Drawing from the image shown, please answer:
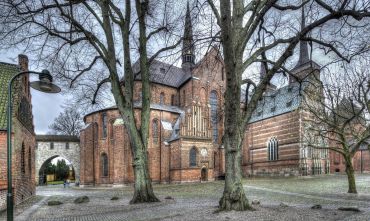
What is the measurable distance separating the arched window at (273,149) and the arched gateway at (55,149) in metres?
26.7

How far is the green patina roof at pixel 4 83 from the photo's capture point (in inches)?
516

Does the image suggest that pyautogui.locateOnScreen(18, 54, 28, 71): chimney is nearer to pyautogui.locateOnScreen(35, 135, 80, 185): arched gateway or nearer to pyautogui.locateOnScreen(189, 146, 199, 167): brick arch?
pyautogui.locateOnScreen(189, 146, 199, 167): brick arch

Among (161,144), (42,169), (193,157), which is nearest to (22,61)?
(161,144)

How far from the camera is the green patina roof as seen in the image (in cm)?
1310

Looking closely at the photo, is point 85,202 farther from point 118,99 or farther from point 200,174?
point 200,174

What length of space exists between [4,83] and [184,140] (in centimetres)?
2058

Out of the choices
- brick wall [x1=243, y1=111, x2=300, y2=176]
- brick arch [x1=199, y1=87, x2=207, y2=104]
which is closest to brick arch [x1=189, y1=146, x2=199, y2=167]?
brick arch [x1=199, y1=87, x2=207, y2=104]

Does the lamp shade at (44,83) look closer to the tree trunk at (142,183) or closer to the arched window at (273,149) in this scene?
the tree trunk at (142,183)

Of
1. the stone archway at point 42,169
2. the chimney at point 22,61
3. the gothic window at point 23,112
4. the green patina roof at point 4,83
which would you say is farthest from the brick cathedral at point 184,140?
the green patina roof at point 4,83

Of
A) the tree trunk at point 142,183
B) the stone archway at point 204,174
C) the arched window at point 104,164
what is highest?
the tree trunk at point 142,183

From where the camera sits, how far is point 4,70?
1538 centimetres

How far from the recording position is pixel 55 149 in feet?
133

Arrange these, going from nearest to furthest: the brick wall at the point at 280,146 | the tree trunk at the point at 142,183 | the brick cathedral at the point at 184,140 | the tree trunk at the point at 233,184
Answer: the tree trunk at the point at 233,184
the tree trunk at the point at 142,183
the brick cathedral at the point at 184,140
the brick wall at the point at 280,146

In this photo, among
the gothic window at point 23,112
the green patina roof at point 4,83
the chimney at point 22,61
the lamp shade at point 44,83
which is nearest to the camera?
the lamp shade at point 44,83
